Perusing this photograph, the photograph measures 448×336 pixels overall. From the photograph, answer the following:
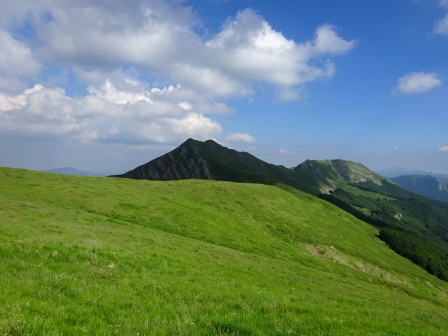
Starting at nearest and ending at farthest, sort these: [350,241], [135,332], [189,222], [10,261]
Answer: [135,332]
[10,261]
[189,222]
[350,241]

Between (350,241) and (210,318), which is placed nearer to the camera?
(210,318)

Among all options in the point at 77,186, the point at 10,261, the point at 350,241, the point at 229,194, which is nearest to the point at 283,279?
the point at 10,261

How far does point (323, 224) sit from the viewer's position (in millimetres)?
86000

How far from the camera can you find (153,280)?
1673 centimetres

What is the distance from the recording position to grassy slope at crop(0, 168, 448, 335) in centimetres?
941

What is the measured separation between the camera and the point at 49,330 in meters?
7.67

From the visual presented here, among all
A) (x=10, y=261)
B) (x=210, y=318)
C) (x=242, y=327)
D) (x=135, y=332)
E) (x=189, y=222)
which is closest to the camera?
(x=135, y=332)

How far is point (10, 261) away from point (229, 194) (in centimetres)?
6701

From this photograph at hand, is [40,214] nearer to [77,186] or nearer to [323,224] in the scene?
[77,186]

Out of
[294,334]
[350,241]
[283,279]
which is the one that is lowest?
[350,241]

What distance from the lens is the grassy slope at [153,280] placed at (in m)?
9.41

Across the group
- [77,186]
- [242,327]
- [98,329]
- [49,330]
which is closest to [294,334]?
[242,327]

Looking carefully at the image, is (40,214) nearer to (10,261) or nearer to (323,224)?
(10,261)

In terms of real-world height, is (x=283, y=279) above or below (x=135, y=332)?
below
